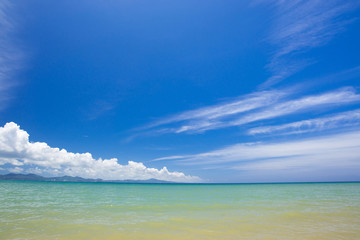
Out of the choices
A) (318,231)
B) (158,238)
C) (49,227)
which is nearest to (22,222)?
(49,227)

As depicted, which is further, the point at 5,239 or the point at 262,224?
the point at 262,224

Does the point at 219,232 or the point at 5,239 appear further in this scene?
the point at 219,232

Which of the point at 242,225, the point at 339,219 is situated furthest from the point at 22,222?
the point at 339,219

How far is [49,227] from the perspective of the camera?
35.1 ft

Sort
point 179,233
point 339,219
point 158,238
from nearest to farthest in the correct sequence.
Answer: point 158,238, point 179,233, point 339,219

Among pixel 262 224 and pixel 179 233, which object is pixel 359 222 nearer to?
pixel 262 224

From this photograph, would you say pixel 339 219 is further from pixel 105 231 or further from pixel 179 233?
pixel 105 231

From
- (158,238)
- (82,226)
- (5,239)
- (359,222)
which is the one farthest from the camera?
(359,222)

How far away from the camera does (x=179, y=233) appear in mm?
10086

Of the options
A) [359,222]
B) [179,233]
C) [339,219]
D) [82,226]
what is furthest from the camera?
[339,219]

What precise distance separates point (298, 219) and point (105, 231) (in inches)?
498

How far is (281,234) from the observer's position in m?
9.80

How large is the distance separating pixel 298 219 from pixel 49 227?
15767 millimetres

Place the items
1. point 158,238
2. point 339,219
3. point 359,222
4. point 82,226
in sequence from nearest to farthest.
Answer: point 158,238
point 82,226
point 359,222
point 339,219
